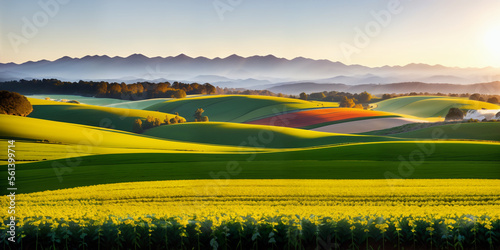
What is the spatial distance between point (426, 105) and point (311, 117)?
43663 mm

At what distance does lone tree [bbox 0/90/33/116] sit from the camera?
189 feet

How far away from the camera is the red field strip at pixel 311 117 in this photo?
85.6 m

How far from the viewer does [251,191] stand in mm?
22062

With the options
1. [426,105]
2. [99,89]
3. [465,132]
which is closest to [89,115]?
[99,89]

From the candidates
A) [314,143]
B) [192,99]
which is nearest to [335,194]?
[314,143]

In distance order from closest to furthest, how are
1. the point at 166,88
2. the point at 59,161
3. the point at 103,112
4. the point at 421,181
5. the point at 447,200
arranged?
the point at 447,200
the point at 421,181
the point at 59,161
the point at 103,112
the point at 166,88

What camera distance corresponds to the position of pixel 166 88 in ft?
442

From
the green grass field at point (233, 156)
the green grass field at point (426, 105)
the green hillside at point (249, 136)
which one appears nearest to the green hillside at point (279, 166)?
the green grass field at point (233, 156)

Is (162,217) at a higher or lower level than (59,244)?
higher

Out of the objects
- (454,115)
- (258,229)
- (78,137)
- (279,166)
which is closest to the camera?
(258,229)

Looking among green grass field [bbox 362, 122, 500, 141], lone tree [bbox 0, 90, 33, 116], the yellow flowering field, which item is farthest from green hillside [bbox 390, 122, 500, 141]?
lone tree [bbox 0, 90, 33, 116]

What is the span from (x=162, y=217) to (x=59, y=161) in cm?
2459

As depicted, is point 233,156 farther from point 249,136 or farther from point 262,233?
point 262,233

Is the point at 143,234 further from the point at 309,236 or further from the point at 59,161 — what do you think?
the point at 59,161
